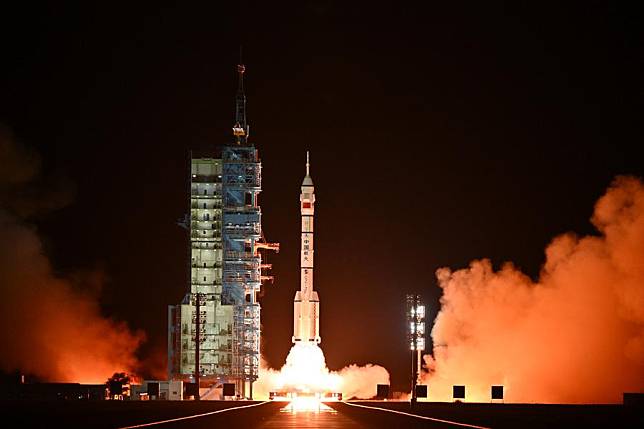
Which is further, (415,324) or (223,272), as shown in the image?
(223,272)

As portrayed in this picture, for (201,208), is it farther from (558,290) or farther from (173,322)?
(558,290)

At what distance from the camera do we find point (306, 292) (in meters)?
94.3

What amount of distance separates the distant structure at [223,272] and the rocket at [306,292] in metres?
3.33

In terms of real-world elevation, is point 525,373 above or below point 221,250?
below

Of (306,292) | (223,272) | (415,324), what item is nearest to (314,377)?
(306,292)

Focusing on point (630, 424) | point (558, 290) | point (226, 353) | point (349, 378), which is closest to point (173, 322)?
point (226, 353)

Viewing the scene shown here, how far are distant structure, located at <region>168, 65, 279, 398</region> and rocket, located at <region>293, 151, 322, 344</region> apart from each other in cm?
333

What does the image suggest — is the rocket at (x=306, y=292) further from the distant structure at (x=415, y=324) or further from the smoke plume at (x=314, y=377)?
the distant structure at (x=415, y=324)

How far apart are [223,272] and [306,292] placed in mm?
6416

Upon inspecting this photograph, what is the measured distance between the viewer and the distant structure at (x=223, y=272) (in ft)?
311

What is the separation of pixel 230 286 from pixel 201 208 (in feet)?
A: 20.6

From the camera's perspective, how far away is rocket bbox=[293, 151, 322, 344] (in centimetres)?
9388

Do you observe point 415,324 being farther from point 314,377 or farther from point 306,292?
point 314,377

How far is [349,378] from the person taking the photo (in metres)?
99.5
